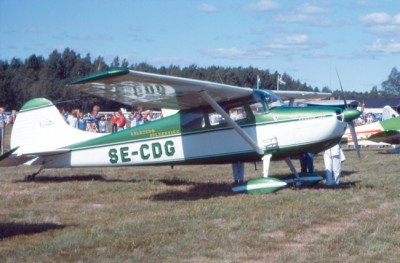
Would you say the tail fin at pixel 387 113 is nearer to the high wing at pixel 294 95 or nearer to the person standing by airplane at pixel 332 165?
the high wing at pixel 294 95

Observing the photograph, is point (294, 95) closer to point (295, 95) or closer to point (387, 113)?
point (295, 95)

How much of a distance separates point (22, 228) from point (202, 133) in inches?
180

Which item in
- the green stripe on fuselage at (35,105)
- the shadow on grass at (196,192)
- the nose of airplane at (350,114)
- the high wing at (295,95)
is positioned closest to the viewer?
the nose of airplane at (350,114)

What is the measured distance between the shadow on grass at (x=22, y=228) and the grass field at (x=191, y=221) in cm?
1

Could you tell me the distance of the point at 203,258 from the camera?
241 inches

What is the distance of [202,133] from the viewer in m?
11.6

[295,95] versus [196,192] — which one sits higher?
[295,95]

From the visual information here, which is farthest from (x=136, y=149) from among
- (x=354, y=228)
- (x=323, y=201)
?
(x=354, y=228)

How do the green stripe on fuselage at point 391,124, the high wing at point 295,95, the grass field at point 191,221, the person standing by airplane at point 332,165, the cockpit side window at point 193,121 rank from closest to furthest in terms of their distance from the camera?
the grass field at point 191,221 < the cockpit side window at point 193,121 < the person standing by airplane at point 332,165 < the high wing at point 295,95 < the green stripe on fuselage at point 391,124

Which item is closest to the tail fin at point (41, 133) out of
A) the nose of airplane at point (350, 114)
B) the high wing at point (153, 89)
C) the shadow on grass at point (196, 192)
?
the high wing at point (153, 89)

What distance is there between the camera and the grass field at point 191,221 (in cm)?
632

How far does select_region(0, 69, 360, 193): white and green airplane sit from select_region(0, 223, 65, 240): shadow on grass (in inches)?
96.4

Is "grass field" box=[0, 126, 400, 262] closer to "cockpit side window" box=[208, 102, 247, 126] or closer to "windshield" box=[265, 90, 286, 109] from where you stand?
"cockpit side window" box=[208, 102, 247, 126]

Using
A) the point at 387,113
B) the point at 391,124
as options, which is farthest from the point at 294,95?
the point at 387,113
